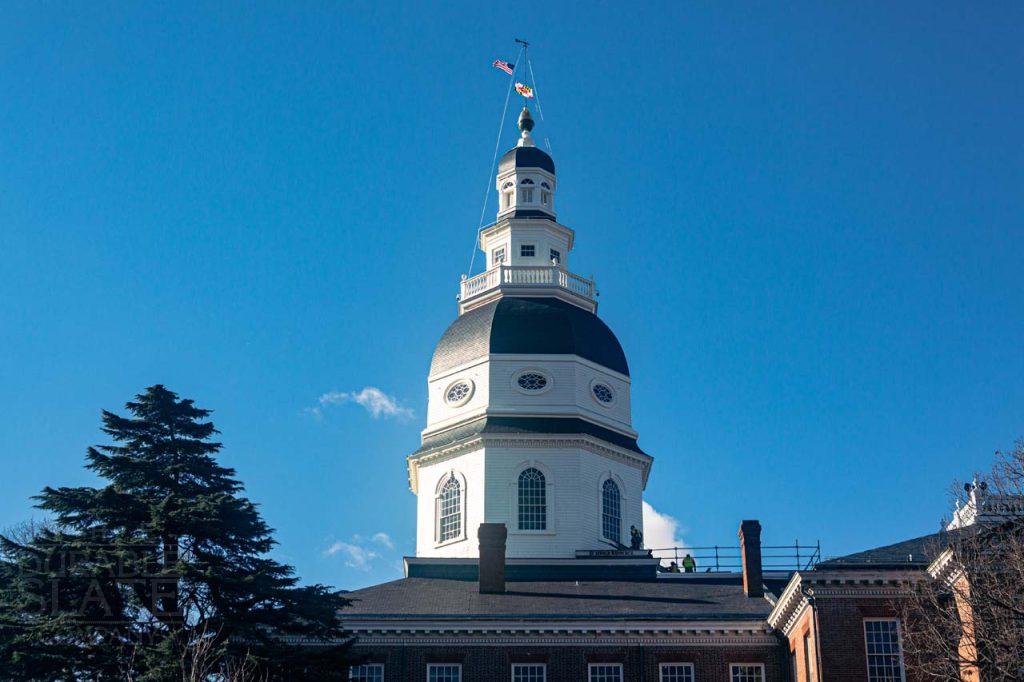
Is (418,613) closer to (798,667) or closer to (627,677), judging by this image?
(627,677)

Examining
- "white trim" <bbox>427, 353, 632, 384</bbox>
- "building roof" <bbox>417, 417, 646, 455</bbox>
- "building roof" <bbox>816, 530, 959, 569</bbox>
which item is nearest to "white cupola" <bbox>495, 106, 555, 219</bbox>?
"white trim" <bbox>427, 353, 632, 384</bbox>

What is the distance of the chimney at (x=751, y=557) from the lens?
4794cm

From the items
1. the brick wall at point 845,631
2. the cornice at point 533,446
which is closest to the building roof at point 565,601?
the brick wall at point 845,631

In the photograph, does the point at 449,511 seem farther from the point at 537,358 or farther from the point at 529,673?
the point at 529,673

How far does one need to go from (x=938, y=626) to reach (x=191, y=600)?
1791 centimetres

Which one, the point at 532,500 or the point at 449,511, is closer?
the point at 532,500

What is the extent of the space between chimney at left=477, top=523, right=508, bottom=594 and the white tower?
3026mm

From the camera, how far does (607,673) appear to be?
44312 millimetres

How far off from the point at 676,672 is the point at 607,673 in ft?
6.46

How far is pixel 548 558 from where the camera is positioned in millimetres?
52000

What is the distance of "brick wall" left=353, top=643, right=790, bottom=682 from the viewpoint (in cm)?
4400

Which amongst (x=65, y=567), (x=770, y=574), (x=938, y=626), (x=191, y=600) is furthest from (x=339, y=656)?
(x=770, y=574)

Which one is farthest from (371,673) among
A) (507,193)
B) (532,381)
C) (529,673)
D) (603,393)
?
(507,193)

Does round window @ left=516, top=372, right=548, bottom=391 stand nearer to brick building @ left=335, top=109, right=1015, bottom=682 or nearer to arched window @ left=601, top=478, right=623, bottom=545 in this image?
brick building @ left=335, top=109, right=1015, bottom=682
